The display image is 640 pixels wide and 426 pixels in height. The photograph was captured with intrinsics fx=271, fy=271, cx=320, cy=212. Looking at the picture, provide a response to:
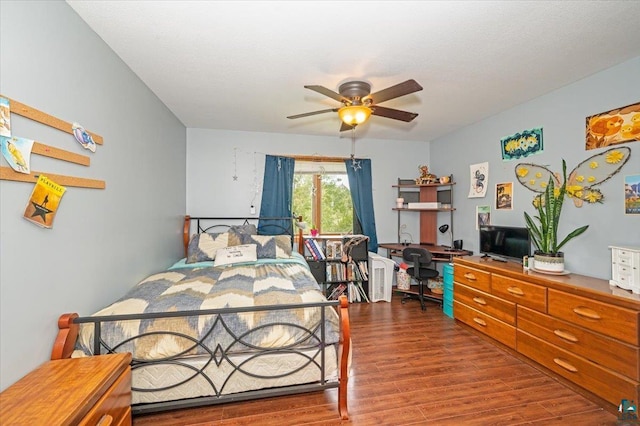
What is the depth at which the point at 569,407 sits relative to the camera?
1830 millimetres

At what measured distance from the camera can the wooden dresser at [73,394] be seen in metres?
1.00

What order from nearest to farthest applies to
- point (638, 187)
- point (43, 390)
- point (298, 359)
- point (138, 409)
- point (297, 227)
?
1. point (43, 390)
2. point (138, 409)
3. point (298, 359)
4. point (638, 187)
5. point (297, 227)

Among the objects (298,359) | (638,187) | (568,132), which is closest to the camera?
(298,359)

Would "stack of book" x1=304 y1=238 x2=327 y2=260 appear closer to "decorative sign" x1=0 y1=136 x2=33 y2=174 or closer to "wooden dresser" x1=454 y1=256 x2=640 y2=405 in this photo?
"wooden dresser" x1=454 y1=256 x2=640 y2=405

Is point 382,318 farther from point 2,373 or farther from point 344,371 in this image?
point 2,373

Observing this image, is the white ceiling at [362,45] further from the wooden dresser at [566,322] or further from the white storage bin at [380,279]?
the white storage bin at [380,279]

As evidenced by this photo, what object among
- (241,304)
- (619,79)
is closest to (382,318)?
(241,304)

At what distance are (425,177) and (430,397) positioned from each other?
10.3 ft

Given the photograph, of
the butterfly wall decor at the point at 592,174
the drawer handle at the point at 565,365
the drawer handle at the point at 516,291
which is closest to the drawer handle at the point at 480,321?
the drawer handle at the point at 516,291

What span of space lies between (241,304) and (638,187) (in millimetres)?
3063

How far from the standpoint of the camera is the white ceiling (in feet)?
5.21

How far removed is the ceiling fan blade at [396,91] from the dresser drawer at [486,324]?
7.52ft

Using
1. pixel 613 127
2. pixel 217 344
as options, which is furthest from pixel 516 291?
pixel 217 344

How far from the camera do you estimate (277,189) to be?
13.6 ft
